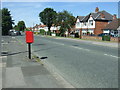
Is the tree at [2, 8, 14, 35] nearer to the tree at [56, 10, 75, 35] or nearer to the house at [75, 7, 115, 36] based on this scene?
the tree at [56, 10, 75, 35]

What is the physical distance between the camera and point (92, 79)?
21.6ft

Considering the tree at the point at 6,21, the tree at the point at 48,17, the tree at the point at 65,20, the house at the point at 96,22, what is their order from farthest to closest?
1. the tree at the point at 48,17
2. the tree at the point at 6,21
3. the tree at the point at 65,20
4. the house at the point at 96,22

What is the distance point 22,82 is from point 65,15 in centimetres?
5409

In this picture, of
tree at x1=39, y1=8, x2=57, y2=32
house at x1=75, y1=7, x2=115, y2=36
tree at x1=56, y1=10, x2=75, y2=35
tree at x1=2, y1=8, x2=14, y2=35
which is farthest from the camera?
tree at x1=39, y1=8, x2=57, y2=32

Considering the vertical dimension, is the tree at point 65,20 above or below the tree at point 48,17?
below

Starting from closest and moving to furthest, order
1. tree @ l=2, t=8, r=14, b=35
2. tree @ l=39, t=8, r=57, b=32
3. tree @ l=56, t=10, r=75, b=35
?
tree @ l=56, t=10, r=75, b=35, tree @ l=2, t=8, r=14, b=35, tree @ l=39, t=8, r=57, b=32

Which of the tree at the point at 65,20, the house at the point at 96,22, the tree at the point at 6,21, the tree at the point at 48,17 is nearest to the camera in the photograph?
the house at the point at 96,22

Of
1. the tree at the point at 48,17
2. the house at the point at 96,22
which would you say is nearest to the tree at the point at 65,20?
the house at the point at 96,22

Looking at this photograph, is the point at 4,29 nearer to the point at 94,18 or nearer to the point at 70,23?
the point at 70,23

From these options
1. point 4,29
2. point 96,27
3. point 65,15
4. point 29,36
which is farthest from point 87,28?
point 29,36

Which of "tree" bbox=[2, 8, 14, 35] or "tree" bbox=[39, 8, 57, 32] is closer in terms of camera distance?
"tree" bbox=[2, 8, 14, 35]

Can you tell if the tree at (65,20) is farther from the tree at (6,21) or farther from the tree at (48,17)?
the tree at (48,17)

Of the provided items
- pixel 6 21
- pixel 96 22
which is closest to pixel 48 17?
pixel 6 21

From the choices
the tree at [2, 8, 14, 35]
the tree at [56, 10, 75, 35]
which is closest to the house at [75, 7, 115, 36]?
the tree at [56, 10, 75, 35]
